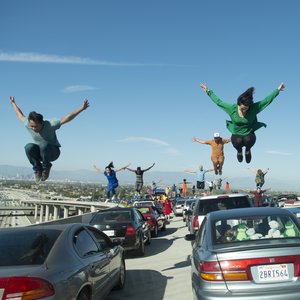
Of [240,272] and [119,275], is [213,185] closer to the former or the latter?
[119,275]

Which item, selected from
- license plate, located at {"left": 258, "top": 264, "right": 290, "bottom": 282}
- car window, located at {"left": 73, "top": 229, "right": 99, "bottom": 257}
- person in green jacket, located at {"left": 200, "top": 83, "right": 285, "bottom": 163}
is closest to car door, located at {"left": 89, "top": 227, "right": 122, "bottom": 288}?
car window, located at {"left": 73, "top": 229, "right": 99, "bottom": 257}

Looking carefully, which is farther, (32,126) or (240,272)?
(32,126)

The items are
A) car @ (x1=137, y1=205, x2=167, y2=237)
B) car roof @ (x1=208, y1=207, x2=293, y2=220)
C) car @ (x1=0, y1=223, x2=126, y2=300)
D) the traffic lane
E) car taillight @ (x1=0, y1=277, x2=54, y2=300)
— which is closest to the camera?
car taillight @ (x1=0, y1=277, x2=54, y2=300)

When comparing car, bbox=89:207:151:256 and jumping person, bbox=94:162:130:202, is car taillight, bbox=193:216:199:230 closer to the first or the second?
car, bbox=89:207:151:256

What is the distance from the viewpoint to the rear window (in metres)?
11.2

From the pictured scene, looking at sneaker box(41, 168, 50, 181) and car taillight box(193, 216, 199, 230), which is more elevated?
sneaker box(41, 168, 50, 181)

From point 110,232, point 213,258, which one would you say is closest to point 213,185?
point 110,232

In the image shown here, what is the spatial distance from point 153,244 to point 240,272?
11.1 meters

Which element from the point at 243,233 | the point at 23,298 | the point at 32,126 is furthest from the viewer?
the point at 32,126

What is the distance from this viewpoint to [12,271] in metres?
4.43

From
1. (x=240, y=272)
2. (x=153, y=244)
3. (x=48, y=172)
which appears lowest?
(x=153, y=244)

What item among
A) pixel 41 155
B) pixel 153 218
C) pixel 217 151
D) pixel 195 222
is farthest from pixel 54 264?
pixel 153 218

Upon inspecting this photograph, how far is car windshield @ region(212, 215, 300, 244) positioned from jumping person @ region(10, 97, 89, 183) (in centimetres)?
339

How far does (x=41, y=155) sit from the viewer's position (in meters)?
7.89
